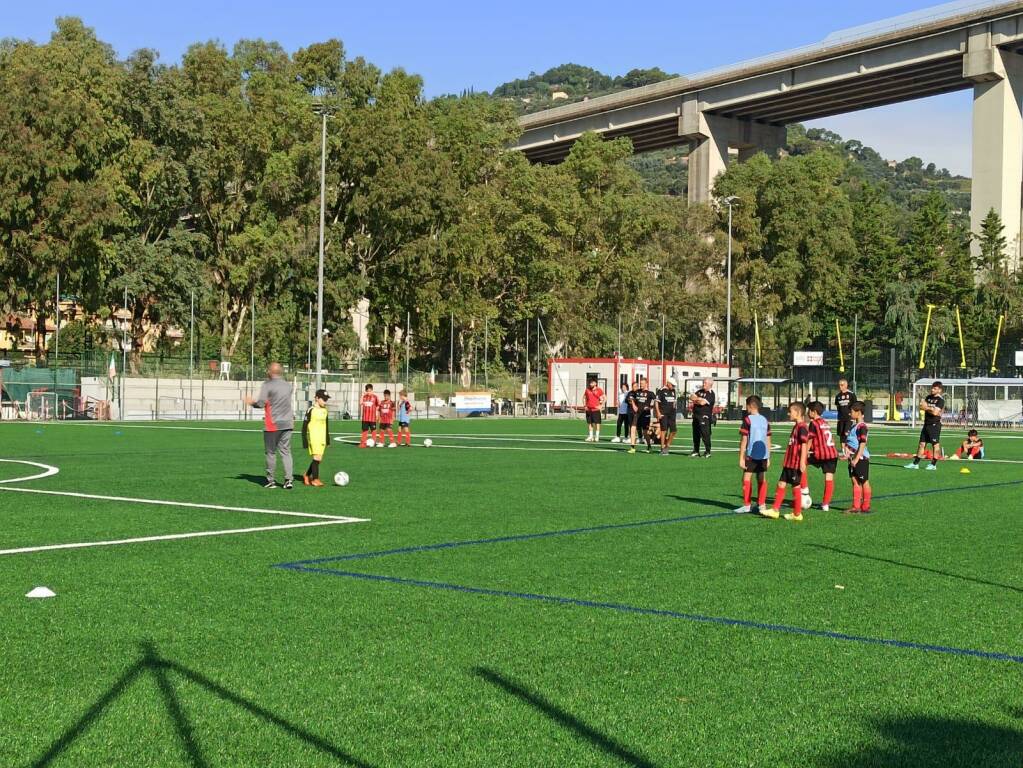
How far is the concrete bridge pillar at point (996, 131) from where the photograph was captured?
79000 mm

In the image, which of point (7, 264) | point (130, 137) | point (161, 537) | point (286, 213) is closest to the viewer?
point (161, 537)

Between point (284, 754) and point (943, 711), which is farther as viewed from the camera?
point (943, 711)

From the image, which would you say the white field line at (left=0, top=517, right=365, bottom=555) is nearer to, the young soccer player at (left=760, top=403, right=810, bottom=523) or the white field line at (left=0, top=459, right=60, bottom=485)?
the young soccer player at (left=760, top=403, right=810, bottom=523)

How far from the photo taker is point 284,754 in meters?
5.75

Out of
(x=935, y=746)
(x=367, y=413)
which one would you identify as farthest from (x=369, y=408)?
(x=935, y=746)

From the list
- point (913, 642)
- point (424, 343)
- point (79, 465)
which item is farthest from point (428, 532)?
point (424, 343)

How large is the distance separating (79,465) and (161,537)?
12.4m

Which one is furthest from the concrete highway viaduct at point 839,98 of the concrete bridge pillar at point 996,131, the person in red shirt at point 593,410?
the person in red shirt at point 593,410

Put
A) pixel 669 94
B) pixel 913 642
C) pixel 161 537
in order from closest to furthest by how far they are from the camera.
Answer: pixel 913 642
pixel 161 537
pixel 669 94

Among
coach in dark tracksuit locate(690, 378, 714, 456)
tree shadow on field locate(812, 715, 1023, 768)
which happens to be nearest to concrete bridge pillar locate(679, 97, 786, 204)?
coach in dark tracksuit locate(690, 378, 714, 456)

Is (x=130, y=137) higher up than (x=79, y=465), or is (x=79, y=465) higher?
(x=130, y=137)

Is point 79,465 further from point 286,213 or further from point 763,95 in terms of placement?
point 763,95

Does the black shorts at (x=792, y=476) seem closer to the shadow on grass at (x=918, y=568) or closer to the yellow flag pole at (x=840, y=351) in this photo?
the shadow on grass at (x=918, y=568)

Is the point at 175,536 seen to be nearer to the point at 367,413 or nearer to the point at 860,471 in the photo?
the point at 860,471
